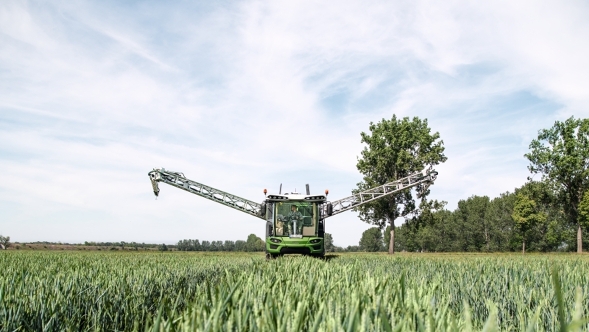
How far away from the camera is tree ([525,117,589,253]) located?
4231 centimetres

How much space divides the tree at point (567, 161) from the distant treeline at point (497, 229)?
910 cm

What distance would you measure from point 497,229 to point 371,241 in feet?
221

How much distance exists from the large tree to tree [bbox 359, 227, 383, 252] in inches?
4111

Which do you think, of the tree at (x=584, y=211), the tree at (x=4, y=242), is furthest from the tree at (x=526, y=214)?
the tree at (x=4, y=242)

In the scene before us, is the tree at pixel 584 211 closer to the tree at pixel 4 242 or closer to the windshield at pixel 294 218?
the windshield at pixel 294 218

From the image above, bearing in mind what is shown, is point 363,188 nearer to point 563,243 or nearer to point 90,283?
point 90,283

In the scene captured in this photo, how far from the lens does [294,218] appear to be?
1634 centimetres

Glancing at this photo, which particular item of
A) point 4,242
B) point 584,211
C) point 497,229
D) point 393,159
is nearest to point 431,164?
point 393,159

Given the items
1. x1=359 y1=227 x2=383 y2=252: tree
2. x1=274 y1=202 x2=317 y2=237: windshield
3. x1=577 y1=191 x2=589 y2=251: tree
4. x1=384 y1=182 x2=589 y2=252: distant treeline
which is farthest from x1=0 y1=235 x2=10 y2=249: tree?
x1=359 y1=227 x2=383 y2=252: tree

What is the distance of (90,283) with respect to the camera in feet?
17.0

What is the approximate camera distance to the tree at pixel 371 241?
472ft

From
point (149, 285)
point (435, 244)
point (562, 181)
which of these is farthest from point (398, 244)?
point (149, 285)

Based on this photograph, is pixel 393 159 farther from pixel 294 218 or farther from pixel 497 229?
pixel 497 229

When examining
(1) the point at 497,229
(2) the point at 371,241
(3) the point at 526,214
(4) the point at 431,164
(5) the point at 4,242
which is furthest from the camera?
(2) the point at 371,241
